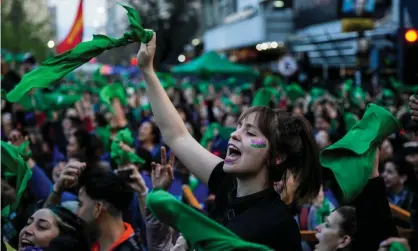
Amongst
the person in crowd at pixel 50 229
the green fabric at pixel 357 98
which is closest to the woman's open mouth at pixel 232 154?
the person in crowd at pixel 50 229

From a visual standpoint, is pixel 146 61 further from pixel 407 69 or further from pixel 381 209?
pixel 407 69

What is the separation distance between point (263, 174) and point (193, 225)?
2.40ft

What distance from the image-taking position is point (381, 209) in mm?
3965

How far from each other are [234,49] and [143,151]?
1875 inches

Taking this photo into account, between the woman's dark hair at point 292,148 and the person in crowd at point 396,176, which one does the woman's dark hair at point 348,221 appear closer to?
the woman's dark hair at point 292,148

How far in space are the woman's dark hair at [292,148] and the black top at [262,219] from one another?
153 mm

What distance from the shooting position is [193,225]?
122 inches

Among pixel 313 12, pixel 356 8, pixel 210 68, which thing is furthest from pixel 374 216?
pixel 313 12

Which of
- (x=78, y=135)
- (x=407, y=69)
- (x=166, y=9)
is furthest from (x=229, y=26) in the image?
(x=78, y=135)

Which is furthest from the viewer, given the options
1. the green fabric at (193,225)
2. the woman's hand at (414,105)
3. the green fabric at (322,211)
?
the green fabric at (322,211)

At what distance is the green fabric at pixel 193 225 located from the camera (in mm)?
3035

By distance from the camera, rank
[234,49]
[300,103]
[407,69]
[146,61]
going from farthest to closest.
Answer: [234,49]
[300,103]
[407,69]
[146,61]

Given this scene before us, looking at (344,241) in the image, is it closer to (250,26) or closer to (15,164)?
(15,164)

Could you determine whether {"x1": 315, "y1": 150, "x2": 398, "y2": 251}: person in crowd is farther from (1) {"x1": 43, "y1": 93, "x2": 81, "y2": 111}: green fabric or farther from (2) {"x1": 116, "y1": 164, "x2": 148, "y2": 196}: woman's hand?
(1) {"x1": 43, "y1": 93, "x2": 81, "y2": 111}: green fabric
